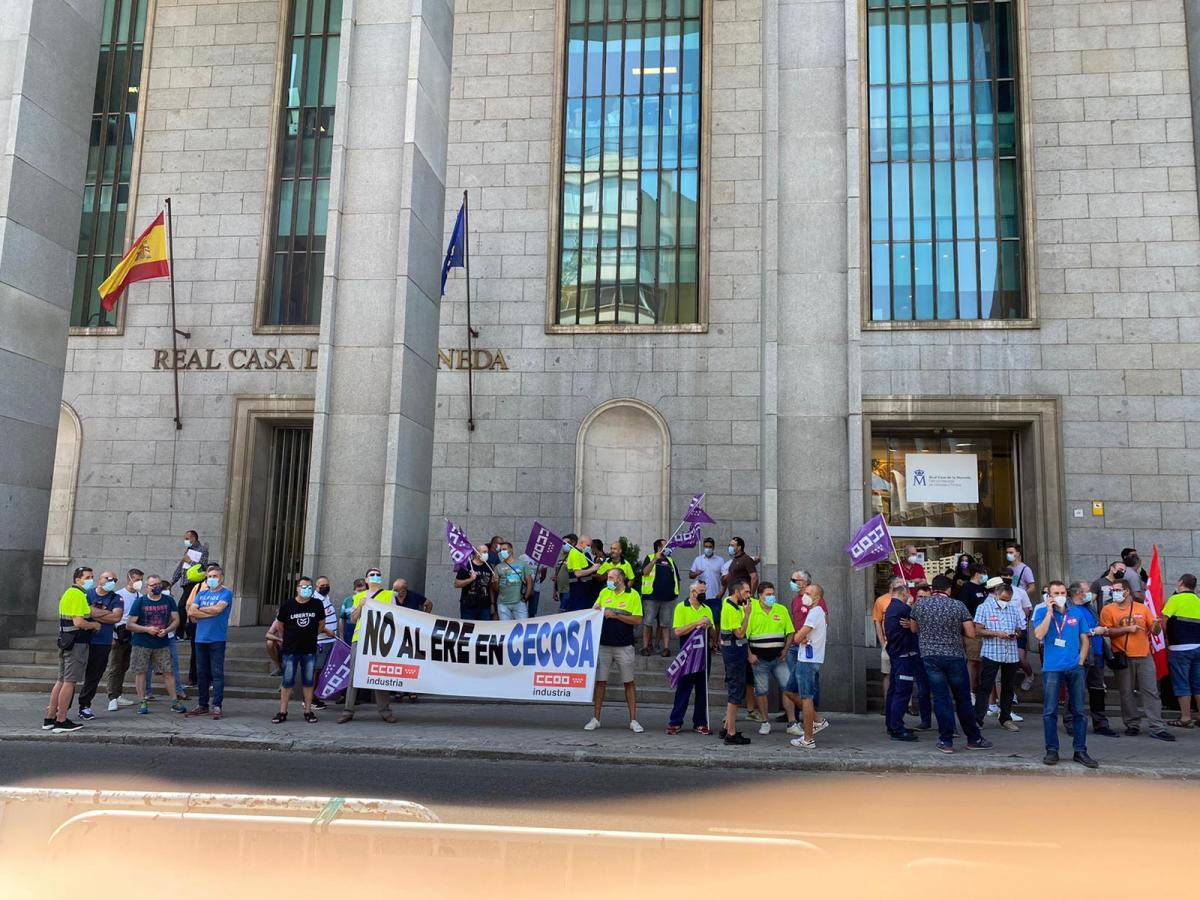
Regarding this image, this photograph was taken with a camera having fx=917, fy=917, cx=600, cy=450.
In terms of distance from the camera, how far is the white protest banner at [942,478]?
810 inches

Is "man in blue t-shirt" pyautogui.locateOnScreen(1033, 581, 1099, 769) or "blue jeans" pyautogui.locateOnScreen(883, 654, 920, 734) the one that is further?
"blue jeans" pyautogui.locateOnScreen(883, 654, 920, 734)

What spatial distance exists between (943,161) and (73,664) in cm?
1956

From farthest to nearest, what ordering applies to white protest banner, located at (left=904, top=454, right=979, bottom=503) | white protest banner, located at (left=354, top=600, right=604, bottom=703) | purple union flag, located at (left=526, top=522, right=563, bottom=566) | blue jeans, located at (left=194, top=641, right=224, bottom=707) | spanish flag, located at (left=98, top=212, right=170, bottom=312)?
white protest banner, located at (left=904, top=454, right=979, bottom=503)
spanish flag, located at (left=98, top=212, right=170, bottom=312)
purple union flag, located at (left=526, top=522, right=563, bottom=566)
blue jeans, located at (left=194, top=641, right=224, bottom=707)
white protest banner, located at (left=354, top=600, right=604, bottom=703)

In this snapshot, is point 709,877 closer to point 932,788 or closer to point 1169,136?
point 932,788

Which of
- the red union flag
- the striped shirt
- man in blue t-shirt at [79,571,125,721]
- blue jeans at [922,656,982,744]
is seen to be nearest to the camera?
blue jeans at [922,656,982,744]

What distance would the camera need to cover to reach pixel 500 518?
818 inches

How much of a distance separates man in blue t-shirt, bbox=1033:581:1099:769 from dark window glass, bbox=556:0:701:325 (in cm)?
1216

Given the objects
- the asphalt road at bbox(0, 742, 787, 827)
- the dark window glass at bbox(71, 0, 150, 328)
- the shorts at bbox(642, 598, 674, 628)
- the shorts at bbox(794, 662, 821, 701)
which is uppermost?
the dark window glass at bbox(71, 0, 150, 328)

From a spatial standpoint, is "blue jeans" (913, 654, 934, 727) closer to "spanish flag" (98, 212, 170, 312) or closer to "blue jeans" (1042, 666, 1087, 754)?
"blue jeans" (1042, 666, 1087, 754)

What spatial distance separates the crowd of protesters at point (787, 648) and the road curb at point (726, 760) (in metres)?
0.42

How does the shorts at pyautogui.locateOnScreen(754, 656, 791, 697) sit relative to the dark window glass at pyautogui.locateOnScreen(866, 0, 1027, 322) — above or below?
below

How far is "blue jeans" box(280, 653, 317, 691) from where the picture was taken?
12430 millimetres

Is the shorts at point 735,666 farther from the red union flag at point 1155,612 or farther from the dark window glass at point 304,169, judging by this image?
the dark window glass at point 304,169

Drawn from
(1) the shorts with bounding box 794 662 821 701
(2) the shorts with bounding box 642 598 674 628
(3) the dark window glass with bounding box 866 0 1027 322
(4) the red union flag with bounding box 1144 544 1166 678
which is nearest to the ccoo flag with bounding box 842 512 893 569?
(1) the shorts with bounding box 794 662 821 701
